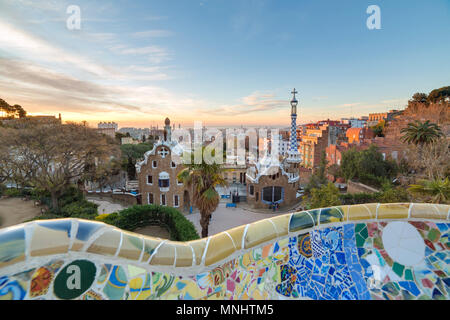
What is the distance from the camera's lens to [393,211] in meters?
2.75

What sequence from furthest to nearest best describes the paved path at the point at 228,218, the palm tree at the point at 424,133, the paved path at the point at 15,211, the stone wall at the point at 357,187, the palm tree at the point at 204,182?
the stone wall at the point at 357,187 → the palm tree at the point at 424,133 → the paved path at the point at 15,211 → the paved path at the point at 228,218 → the palm tree at the point at 204,182

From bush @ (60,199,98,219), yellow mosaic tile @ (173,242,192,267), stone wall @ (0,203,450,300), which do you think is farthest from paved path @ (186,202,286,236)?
yellow mosaic tile @ (173,242,192,267)

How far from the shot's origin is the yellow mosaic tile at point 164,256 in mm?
2002

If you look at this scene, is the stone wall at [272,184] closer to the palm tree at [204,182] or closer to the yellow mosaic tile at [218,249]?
the palm tree at [204,182]

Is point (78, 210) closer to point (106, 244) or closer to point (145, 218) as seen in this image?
point (145, 218)

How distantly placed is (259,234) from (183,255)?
33.1 inches

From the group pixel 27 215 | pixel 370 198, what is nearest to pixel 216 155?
pixel 370 198

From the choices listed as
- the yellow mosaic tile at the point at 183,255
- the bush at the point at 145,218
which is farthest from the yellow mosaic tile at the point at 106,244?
the bush at the point at 145,218

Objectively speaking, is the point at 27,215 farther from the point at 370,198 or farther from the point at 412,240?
the point at 370,198

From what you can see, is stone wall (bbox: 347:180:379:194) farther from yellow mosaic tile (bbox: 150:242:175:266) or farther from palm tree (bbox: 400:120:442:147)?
yellow mosaic tile (bbox: 150:242:175:266)

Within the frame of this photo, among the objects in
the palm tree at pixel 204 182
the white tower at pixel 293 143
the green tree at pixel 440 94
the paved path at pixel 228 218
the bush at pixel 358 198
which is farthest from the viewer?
the green tree at pixel 440 94

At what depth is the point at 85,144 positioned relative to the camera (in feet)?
56.6

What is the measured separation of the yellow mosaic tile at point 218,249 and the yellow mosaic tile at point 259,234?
20 cm

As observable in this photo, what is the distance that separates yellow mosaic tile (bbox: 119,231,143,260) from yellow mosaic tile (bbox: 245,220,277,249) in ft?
3.53
